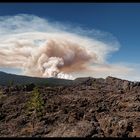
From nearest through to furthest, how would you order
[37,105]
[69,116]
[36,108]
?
[69,116], [37,105], [36,108]

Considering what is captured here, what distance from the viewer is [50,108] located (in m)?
95.1

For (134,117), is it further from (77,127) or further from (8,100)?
(8,100)

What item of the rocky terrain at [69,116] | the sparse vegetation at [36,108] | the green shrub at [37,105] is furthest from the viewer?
the green shrub at [37,105]

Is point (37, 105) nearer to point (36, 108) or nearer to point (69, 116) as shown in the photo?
point (36, 108)

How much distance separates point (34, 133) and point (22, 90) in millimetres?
67753

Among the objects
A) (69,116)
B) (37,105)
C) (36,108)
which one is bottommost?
(69,116)

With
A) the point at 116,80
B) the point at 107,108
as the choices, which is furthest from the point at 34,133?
the point at 116,80

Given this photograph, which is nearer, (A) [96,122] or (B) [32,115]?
(A) [96,122]

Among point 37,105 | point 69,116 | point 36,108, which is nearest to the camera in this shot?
point 69,116

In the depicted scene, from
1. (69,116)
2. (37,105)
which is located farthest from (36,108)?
(69,116)

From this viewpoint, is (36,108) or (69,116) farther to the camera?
(36,108)

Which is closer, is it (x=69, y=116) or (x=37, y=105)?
(x=69, y=116)

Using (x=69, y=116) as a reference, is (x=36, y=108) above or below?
above

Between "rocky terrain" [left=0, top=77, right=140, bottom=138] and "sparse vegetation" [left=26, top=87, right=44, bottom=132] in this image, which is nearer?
"rocky terrain" [left=0, top=77, right=140, bottom=138]
